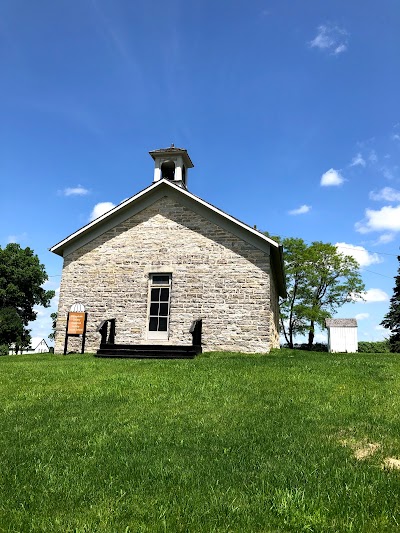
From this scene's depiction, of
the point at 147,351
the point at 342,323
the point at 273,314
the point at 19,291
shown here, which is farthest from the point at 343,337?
the point at 19,291

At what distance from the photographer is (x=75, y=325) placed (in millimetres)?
17734

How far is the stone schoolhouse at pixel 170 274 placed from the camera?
55.8ft

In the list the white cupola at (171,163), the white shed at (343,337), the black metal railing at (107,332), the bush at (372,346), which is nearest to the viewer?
the black metal railing at (107,332)

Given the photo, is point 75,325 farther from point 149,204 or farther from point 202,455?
point 202,455

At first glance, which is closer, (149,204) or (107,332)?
(107,332)

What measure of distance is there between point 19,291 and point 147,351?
29148mm

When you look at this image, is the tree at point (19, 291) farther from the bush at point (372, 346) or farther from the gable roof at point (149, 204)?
the bush at point (372, 346)

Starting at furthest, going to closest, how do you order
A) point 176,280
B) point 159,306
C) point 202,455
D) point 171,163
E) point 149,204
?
point 171,163, point 149,204, point 159,306, point 176,280, point 202,455

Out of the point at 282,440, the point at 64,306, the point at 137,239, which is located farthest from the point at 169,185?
the point at 282,440

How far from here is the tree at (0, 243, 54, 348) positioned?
38094 millimetres

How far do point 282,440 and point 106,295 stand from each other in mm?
13555

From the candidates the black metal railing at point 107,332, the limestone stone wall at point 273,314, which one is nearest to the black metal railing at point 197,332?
the limestone stone wall at point 273,314

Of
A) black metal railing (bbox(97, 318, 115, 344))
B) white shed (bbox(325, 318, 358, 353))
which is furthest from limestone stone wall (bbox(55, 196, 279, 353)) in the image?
white shed (bbox(325, 318, 358, 353))

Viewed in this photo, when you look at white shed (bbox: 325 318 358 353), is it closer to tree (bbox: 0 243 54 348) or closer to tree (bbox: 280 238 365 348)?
tree (bbox: 280 238 365 348)
